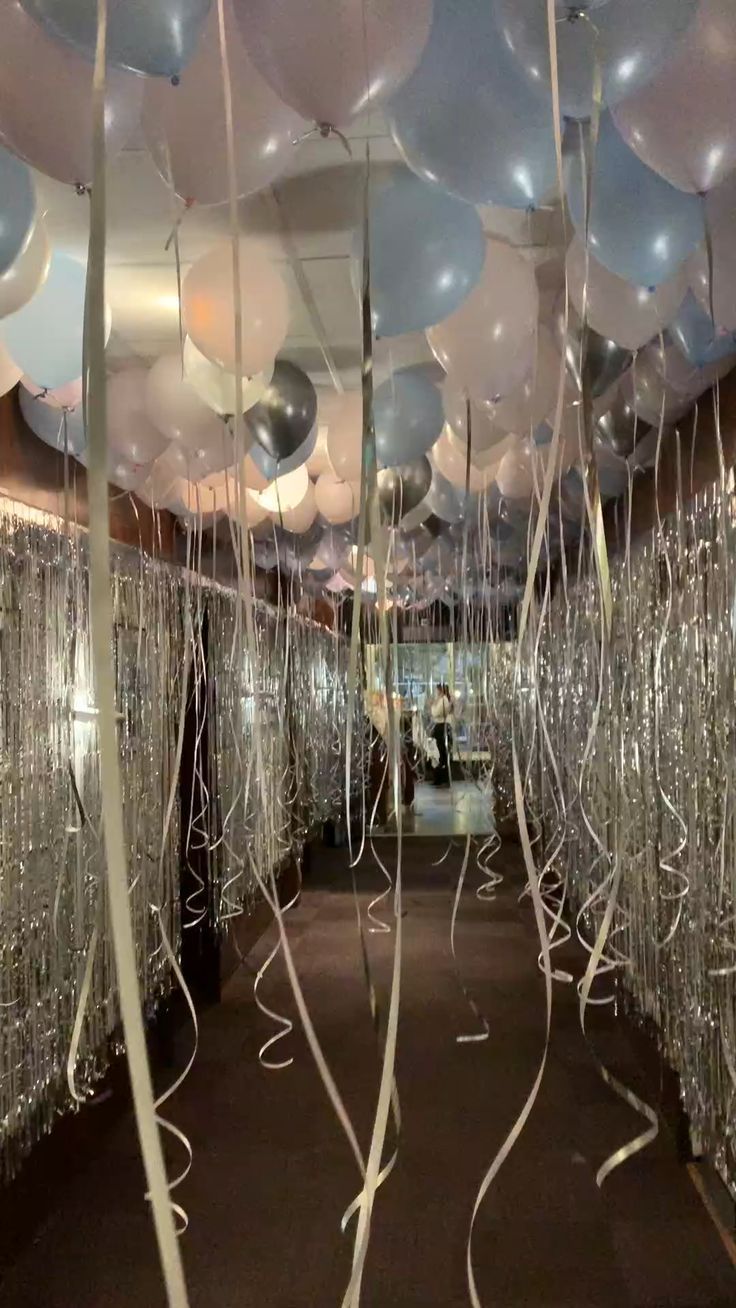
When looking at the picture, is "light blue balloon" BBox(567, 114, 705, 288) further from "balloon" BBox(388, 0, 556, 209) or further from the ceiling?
the ceiling

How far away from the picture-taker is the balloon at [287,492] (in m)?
3.33

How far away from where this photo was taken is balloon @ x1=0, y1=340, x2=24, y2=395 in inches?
85.2

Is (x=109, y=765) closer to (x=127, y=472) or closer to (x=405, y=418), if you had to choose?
(x=405, y=418)

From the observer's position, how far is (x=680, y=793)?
225 centimetres

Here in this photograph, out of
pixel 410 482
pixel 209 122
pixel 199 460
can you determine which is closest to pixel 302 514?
pixel 410 482

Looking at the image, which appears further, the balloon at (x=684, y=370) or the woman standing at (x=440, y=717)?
the woman standing at (x=440, y=717)

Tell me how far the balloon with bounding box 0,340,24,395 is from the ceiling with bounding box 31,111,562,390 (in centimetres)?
34

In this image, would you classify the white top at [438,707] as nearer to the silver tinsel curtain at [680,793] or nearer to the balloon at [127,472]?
the silver tinsel curtain at [680,793]

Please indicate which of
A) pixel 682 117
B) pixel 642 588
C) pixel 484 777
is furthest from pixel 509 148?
pixel 484 777

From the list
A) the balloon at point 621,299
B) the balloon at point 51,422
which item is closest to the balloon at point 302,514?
the balloon at point 51,422

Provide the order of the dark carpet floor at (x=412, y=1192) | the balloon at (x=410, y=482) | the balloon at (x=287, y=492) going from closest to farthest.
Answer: the dark carpet floor at (x=412, y=1192)
the balloon at (x=410, y=482)
the balloon at (x=287, y=492)

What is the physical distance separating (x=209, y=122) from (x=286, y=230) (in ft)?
3.49

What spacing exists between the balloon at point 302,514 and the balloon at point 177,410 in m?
1.04

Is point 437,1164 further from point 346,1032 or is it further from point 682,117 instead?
point 682,117
